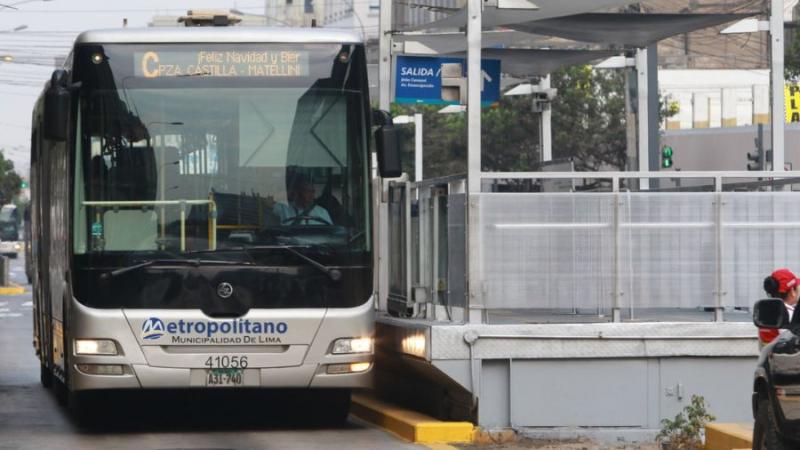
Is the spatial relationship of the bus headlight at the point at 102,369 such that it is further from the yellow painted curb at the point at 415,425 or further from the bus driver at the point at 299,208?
the yellow painted curb at the point at 415,425

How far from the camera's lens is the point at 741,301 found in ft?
47.2

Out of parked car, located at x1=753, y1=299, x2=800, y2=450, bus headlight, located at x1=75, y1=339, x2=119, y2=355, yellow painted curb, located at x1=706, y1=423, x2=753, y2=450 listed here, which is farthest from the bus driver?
parked car, located at x1=753, y1=299, x2=800, y2=450

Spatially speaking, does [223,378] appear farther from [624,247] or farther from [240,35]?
[624,247]

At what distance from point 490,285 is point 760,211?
2.37 metres

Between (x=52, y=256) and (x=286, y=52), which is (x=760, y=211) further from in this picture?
(x=52, y=256)

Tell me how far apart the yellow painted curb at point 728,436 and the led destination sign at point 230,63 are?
491 cm

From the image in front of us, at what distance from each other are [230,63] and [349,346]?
265cm

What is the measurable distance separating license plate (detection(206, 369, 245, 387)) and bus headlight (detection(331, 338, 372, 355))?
842 millimetres

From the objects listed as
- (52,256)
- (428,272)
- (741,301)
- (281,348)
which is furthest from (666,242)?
(52,256)

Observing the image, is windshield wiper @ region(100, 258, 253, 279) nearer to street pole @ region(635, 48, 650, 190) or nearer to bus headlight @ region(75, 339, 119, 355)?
bus headlight @ region(75, 339, 119, 355)

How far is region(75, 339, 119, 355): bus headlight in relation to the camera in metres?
14.2

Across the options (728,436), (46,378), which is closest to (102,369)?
(728,436)

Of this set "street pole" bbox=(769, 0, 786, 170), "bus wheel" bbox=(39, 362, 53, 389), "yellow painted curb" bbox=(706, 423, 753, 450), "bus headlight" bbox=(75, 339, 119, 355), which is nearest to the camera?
"yellow painted curb" bbox=(706, 423, 753, 450)

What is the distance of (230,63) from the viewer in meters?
14.8
